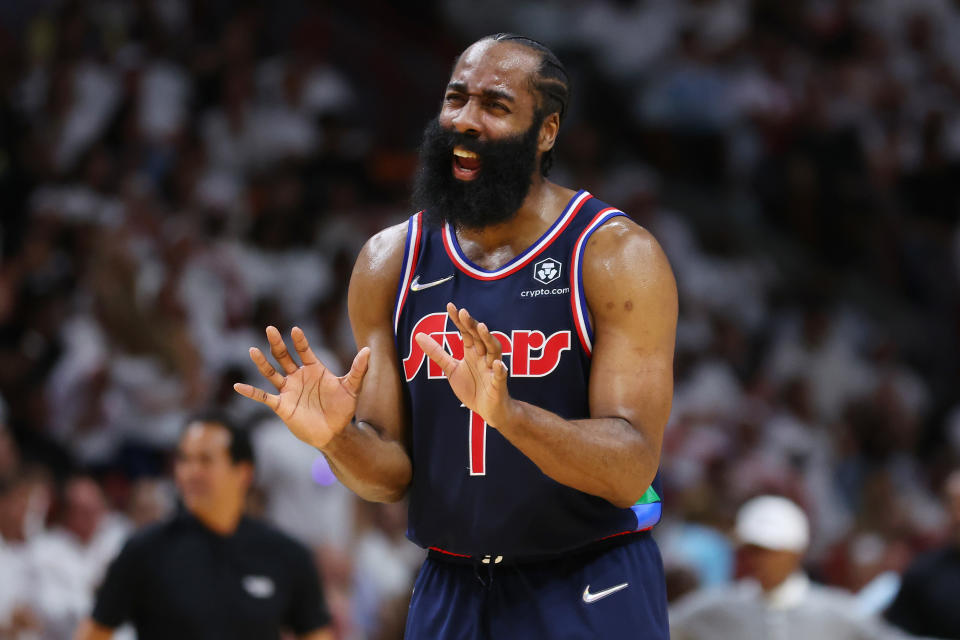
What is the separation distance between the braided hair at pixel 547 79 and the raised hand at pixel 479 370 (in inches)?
33.5

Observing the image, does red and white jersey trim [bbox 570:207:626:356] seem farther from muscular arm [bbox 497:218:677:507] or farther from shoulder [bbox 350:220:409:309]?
shoulder [bbox 350:220:409:309]

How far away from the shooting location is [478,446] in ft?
11.8

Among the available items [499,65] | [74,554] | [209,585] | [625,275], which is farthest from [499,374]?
[74,554]

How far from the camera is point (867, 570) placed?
9.53 meters

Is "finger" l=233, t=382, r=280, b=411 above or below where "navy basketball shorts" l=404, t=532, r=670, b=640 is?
above

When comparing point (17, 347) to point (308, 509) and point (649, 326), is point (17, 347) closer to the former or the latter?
point (308, 509)

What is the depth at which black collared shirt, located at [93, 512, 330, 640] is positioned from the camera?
221 inches

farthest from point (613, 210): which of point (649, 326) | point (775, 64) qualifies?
point (775, 64)

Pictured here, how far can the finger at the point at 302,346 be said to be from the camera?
338cm

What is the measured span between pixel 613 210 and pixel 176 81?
8.65 metres

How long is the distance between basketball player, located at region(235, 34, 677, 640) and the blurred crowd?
437cm

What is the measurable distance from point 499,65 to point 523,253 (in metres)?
0.51

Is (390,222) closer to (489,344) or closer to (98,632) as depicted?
(98,632)

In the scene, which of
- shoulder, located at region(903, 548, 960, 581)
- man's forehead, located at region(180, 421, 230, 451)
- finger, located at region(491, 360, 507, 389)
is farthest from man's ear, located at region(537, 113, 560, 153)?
shoulder, located at region(903, 548, 960, 581)
